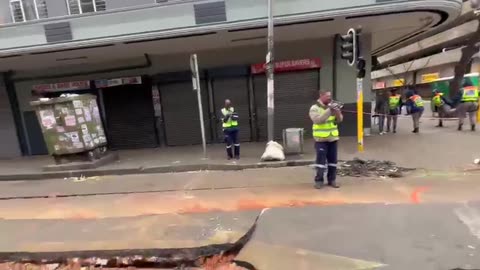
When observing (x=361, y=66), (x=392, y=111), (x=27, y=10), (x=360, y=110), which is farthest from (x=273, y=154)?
(x=27, y=10)

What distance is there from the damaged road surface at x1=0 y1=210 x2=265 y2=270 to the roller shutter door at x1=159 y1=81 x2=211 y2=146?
8502mm

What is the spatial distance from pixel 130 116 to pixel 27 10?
4.67 metres

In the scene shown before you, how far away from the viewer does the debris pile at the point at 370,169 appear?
757cm

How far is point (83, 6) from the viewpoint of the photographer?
1117cm

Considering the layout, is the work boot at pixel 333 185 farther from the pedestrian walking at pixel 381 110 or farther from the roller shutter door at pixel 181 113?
the roller shutter door at pixel 181 113

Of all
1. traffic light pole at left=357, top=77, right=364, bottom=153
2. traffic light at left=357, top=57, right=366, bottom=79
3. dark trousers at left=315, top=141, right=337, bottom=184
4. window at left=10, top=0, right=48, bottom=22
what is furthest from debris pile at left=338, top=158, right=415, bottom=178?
window at left=10, top=0, right=48, bottom=22

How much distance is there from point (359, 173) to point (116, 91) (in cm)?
940

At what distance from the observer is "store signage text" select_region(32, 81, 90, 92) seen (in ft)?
43.7

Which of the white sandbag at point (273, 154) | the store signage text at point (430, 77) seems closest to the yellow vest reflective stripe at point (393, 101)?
the white sandbag at point (273, 154)

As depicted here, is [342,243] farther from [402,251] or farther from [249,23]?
[249,23]

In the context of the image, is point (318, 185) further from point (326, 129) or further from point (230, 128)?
point (230, 128)

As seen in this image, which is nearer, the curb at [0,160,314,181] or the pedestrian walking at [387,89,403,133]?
the curb at [0,160,314,181]

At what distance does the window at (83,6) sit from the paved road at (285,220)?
593 centimetres

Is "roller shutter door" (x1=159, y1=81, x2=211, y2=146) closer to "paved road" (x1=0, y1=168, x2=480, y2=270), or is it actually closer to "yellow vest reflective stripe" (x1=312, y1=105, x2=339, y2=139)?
"paved road" (x1=0, y1=168, x2=480, y2=270)
